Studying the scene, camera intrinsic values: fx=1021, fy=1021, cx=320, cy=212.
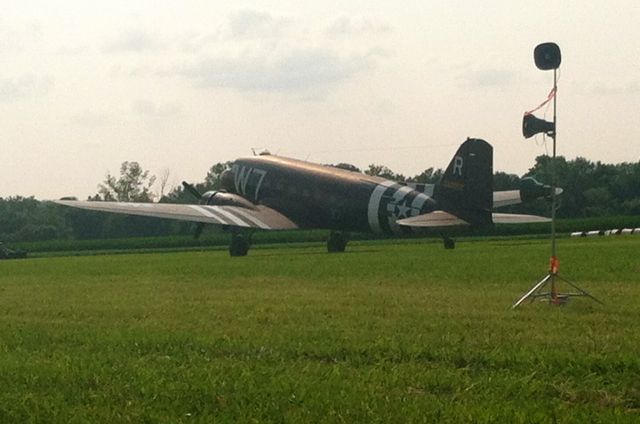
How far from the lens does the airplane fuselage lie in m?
44.5

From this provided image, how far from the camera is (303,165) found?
168 ft

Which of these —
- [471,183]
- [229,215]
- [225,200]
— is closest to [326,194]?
[229,215]

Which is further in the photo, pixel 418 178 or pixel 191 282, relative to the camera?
pixel 418 178

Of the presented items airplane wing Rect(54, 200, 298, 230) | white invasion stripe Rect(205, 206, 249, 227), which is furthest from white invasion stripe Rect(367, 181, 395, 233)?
white invasion stripe Rect(205, 206, 249, 227)

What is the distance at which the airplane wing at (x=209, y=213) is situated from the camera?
48188mm

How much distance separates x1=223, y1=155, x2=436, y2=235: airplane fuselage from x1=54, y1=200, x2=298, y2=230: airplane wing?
0.83m

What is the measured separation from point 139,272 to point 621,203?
7764 centimetres

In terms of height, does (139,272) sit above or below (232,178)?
below

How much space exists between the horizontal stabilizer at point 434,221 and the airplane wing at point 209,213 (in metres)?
9.18

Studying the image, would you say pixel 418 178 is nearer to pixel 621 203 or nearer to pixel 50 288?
pixel 621 203

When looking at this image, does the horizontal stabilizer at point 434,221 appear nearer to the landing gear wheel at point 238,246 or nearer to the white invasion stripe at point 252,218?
the landing gear wheel at point 238,246

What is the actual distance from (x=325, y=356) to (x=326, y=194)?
37.1 metres

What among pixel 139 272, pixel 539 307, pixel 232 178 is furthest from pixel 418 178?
pixel 539 307

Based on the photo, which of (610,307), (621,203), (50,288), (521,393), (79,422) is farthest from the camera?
(621,203)
